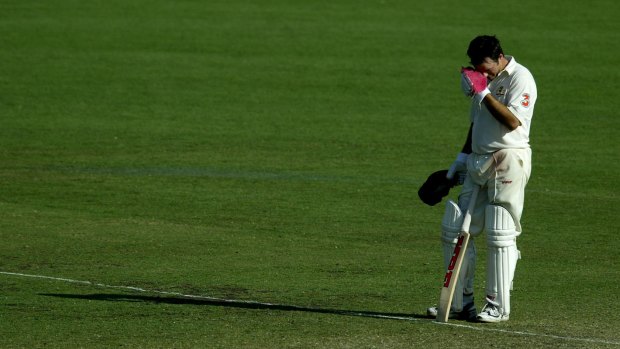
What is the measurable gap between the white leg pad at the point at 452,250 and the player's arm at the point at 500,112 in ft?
2.31

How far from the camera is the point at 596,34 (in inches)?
1134

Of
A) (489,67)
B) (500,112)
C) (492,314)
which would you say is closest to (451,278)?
(492,314)

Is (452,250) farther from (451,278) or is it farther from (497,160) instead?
(497,160)

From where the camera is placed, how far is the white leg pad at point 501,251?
8.67m

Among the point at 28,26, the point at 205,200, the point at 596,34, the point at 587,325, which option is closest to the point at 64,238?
the point at 205,200

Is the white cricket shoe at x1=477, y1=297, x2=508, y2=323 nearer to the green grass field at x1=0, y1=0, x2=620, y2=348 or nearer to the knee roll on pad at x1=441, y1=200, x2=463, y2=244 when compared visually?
the green grass field at x1=0, y1=0, x2=620, y2=348

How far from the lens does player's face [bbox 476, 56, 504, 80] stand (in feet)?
28.5

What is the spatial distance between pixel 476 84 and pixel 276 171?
9.19 meters

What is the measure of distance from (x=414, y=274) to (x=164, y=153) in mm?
8853

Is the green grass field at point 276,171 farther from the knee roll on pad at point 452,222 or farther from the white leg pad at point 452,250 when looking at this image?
the knee roll on pad at point 452,222

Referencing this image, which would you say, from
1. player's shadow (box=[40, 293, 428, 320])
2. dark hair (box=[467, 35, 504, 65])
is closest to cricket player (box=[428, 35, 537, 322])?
dark hair (box=[467, 35, 504, 65])

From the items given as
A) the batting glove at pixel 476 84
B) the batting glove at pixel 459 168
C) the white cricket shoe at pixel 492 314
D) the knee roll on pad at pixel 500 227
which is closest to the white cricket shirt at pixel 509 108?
the batting glove at pixel 476 84

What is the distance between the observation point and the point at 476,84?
8.55 m

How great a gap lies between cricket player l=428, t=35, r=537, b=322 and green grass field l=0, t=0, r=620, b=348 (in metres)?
0.33
